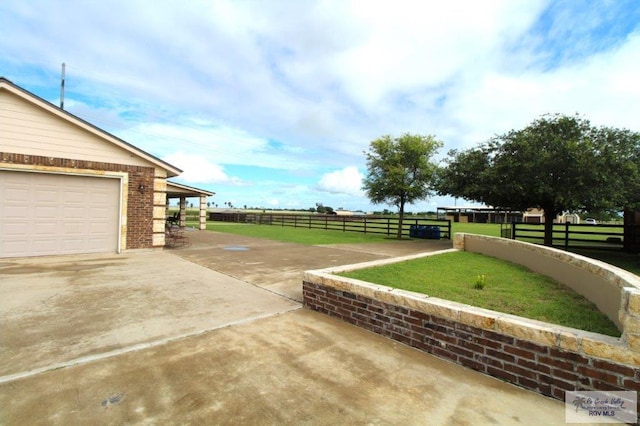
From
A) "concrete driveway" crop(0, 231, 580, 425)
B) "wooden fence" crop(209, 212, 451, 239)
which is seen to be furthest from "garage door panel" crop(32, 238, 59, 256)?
"wooden fence" crop(209, 212, 451, 239)

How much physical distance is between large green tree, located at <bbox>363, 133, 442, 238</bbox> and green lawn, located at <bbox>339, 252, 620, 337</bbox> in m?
10.2

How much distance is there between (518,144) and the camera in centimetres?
1135

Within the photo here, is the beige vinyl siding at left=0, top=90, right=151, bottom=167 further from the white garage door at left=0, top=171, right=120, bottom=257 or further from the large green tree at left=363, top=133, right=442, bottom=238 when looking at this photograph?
the large green tree at left=363, top=133, right=442, bottom=238

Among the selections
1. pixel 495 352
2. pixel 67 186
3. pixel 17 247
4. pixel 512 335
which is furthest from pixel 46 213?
pixel 512 335

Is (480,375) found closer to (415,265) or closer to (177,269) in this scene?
(415,265)

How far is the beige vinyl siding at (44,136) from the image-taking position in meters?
8.34

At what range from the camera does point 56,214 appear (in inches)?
356

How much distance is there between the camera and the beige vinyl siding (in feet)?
27.4

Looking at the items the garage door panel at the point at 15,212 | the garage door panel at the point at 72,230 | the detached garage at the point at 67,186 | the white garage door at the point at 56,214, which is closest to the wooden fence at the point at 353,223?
the detached garage at the point at 67,186

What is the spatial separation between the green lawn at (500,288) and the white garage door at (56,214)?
27.1ft

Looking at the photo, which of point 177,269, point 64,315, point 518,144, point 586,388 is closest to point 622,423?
point 586,388

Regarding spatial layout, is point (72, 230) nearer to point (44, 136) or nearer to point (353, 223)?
point (44, 136)

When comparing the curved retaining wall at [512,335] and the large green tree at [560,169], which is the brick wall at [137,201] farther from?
the large green tree at [560,169]

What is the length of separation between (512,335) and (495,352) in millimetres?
234
